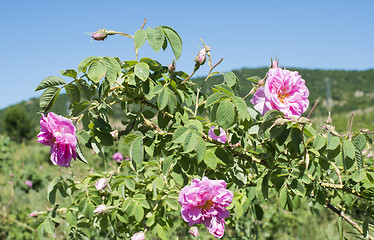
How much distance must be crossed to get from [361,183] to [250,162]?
42cm

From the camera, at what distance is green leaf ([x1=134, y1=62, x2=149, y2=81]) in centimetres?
100

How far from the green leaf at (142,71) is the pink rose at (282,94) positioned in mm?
344

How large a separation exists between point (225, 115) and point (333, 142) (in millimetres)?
317

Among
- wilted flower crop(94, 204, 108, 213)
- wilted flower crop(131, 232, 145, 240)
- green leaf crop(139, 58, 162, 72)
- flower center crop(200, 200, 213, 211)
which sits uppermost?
green leaf crop(139, 58, 162, 72)

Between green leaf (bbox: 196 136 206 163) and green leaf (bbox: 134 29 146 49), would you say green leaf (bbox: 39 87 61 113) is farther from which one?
green leaf (bbox: 196 136 206 163)

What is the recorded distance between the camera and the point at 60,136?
925 mm

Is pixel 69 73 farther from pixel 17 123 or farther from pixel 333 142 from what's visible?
pixel 17 123

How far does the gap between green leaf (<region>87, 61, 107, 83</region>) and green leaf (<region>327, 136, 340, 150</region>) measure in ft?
2.20

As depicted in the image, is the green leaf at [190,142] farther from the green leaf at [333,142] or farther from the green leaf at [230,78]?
the green leaf at [333,142]

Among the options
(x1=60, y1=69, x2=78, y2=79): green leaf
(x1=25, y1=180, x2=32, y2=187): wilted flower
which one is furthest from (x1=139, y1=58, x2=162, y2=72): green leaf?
(x1=25, y1=180, x2=32, y2=187): wilted flower

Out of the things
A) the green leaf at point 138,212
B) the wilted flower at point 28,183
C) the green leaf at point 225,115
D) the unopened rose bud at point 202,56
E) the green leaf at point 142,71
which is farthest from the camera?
the wilted flower at point 28,183

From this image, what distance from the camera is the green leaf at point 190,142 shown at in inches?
36.0

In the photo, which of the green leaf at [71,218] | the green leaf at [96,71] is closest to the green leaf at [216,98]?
the green leaf at [96,71]

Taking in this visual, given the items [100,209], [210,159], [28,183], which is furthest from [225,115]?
[28,183]
